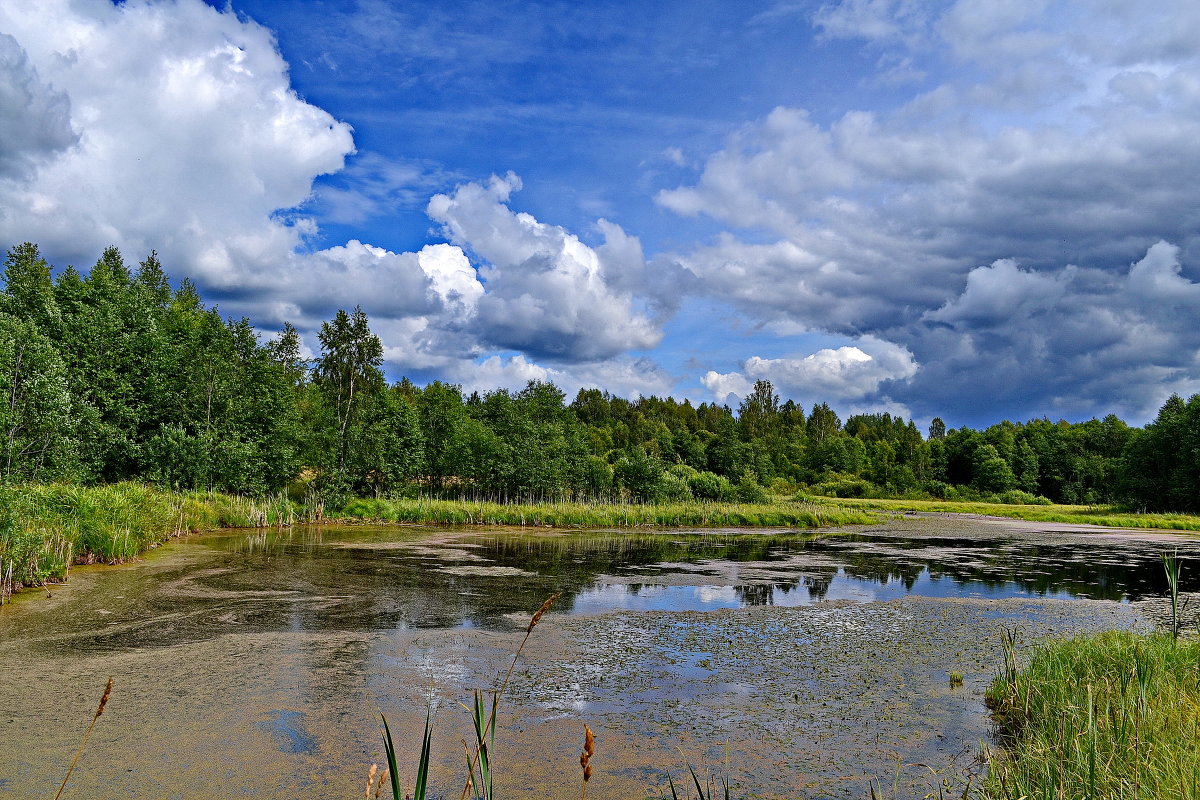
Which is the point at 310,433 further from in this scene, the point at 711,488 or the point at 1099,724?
the point at 1099,724

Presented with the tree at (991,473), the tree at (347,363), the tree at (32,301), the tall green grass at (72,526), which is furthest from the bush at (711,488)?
the tree at (991,473)

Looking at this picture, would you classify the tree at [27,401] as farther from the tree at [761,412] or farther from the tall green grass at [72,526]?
the tree at [761,412]

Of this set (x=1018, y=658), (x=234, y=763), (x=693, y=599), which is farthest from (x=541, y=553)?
(x=234, y=763)

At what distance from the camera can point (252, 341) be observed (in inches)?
1519

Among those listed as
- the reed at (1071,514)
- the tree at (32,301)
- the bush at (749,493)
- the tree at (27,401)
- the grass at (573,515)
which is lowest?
the reed at (1071,514)

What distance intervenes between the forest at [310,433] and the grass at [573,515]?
2.47 metres

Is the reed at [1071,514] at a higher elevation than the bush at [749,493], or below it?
below

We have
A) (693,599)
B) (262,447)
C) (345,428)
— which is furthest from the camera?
(345,428)

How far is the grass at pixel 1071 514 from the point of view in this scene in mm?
46344

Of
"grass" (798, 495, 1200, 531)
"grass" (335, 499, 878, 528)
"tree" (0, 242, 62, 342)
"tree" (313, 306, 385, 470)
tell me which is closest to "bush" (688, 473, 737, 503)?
"grass" (335, 499, 878, 528)

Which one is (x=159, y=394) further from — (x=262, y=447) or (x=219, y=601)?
(x=219, y=601)

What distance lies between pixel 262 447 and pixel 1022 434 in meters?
91.1

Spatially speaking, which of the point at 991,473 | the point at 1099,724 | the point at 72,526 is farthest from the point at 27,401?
the point at 991,473

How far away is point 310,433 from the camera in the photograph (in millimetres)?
40750
